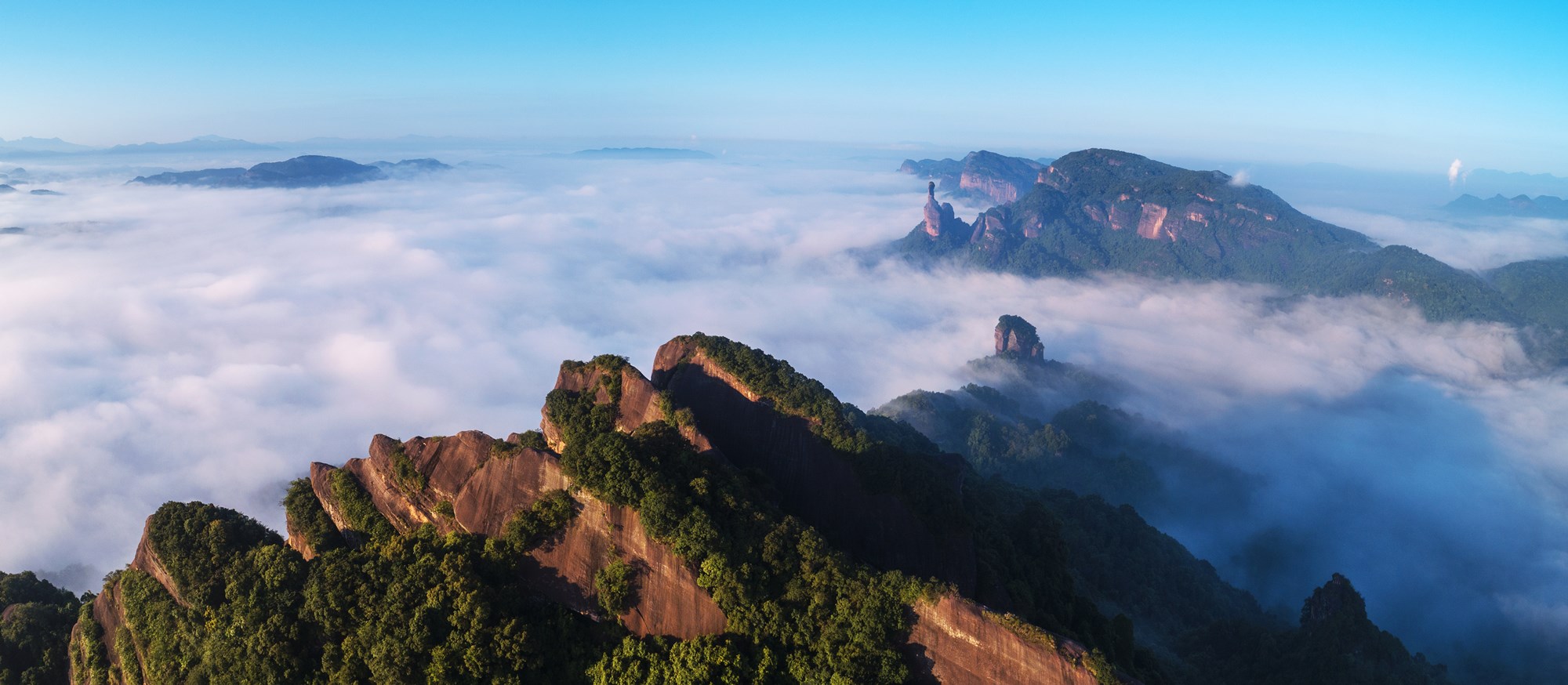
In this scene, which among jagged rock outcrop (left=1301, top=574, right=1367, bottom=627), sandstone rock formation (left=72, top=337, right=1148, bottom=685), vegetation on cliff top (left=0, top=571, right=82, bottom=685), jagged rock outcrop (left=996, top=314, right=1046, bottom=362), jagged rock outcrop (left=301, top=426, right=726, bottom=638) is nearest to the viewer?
sandstone rock formation (left=72, top=337, right=1148, bottom=685)

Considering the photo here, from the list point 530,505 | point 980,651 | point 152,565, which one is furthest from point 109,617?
point 980,651

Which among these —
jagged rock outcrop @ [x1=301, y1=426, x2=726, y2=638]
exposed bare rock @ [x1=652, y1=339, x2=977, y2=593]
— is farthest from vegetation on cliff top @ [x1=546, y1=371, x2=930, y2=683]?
exposed bare rock @ [x1=652, y1=339, x2=977, y2=593]

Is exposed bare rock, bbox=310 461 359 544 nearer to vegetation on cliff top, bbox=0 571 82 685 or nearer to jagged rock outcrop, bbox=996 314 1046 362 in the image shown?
vegetation on cliff top, bbox=0 571 82 685

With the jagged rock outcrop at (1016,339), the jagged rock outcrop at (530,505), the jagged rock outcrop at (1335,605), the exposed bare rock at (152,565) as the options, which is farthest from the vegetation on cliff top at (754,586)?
the jagged rock outcrop at (1016,339)

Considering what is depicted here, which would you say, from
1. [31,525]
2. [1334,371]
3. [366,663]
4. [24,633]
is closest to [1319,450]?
[1334,371]

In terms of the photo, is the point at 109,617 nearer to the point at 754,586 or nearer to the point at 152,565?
the point at 152,565
